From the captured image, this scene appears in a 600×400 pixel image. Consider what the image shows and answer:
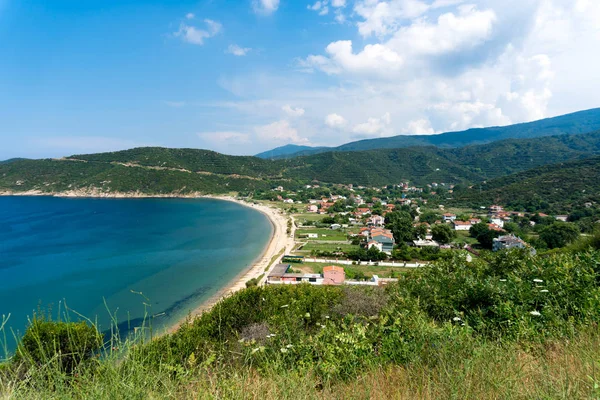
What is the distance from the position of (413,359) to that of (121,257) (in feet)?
96.8

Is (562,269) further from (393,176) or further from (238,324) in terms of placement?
(393,176)

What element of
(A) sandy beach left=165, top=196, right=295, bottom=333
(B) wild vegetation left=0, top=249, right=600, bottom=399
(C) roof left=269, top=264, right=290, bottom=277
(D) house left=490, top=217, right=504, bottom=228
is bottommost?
(D) house left=490, top=217, right=504, bottom=228

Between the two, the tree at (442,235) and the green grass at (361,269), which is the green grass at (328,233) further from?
the green grass at (361,269)

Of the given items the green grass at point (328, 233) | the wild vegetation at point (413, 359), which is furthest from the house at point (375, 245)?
the wild vegetation at point (413, 359)

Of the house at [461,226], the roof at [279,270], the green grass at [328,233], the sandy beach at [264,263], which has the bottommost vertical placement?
the house at [461,226]

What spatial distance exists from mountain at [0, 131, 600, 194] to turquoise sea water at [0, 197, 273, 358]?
72.3 feet

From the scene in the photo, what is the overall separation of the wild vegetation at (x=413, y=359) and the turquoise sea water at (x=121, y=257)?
3636mm

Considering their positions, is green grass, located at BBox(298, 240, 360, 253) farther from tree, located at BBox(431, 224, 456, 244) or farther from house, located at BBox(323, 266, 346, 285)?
tree, located at BBox(431, 224, 456, 244)

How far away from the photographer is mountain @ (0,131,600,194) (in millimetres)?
70938

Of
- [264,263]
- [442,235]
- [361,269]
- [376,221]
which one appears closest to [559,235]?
[442,235]

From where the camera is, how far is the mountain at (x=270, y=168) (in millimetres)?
70938

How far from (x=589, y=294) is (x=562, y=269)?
29.4 inches

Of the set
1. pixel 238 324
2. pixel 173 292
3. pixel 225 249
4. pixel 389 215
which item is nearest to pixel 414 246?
pixel 389 215

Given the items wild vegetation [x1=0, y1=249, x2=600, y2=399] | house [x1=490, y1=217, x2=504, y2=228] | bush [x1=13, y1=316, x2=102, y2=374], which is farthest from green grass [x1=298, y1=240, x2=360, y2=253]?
wild vegetation [x1=0, y1=249, x2=600, y2=399]
